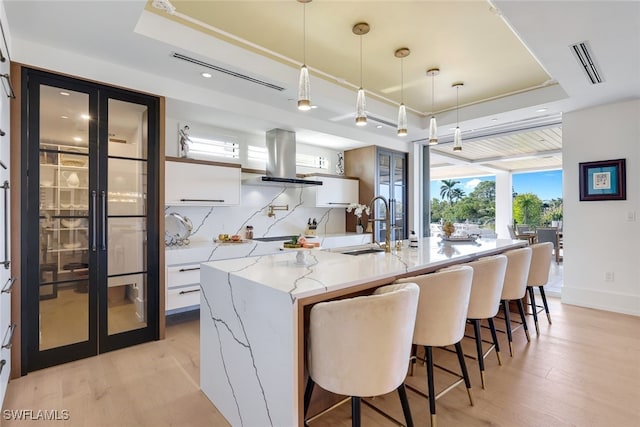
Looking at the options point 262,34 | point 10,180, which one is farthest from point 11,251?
point 262,34

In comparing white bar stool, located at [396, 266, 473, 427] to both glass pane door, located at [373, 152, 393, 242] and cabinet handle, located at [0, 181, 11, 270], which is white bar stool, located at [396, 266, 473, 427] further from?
glass pane door, located at [373, 152, 393, 242]

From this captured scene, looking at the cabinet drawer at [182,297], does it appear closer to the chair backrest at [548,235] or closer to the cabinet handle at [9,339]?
the cabinet handle at [9,339]

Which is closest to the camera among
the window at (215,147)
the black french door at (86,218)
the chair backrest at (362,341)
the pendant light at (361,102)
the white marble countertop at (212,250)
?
the chair backrest at (362,341)

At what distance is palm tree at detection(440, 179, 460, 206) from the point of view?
37.8 feet

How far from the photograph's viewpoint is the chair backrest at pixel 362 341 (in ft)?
4.54

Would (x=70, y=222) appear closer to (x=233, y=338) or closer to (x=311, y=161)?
(x=233, y=338)

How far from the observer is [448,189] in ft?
38.2

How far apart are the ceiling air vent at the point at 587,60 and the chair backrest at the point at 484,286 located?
1.79 meters

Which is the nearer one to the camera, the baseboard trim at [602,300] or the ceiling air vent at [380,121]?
the baseboard trim at [602,300]

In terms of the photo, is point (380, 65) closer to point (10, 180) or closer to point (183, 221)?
point (183, 221)

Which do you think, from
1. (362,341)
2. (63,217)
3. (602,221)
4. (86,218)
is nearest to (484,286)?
(362,341)

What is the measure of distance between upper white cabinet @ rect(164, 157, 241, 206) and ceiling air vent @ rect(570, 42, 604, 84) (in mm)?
3498

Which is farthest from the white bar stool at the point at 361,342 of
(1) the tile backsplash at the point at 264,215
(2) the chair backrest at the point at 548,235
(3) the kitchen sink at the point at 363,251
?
(2) the chair backrest at the point at 548,235

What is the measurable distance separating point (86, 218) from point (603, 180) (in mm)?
5556
